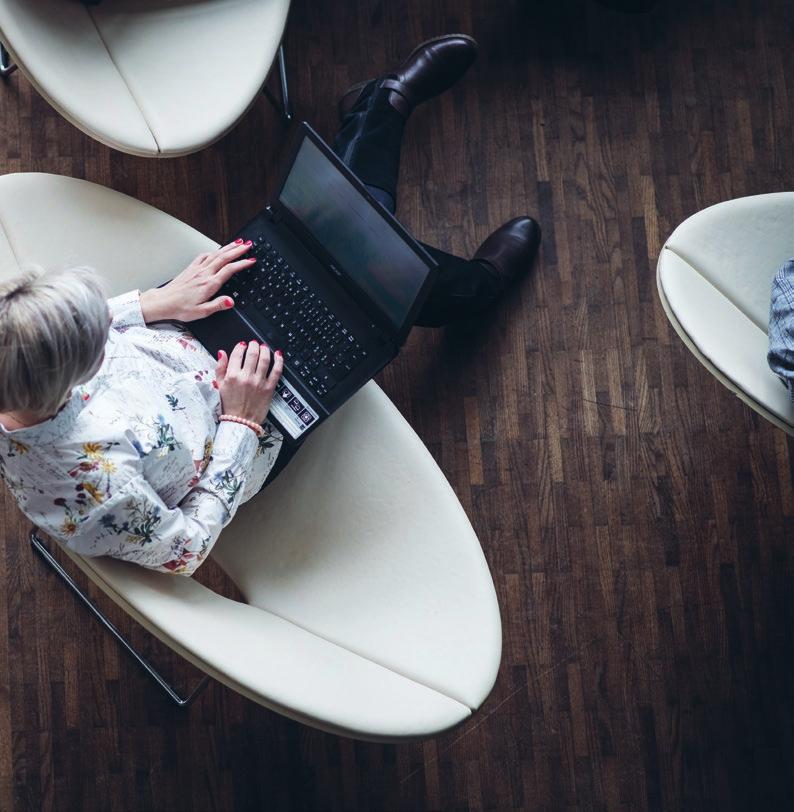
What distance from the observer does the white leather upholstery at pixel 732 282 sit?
137cm

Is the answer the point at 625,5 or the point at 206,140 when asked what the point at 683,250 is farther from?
the point at 206,140

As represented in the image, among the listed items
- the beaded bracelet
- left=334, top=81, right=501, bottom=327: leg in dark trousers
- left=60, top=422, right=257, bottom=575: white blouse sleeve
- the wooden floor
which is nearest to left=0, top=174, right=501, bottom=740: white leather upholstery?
left=60, top=422, right=257, bottom=575: white blouse sleeve

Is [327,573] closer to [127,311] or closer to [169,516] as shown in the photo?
[169,516]

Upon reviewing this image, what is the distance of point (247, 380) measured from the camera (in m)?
1.31

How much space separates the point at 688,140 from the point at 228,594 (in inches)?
59.0

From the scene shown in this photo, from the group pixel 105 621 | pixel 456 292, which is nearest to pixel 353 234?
pixel 456 292

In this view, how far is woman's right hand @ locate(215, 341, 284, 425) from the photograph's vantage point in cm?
130

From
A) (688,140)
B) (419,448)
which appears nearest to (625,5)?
(688,140)

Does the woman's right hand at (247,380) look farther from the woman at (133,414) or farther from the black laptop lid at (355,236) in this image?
the black laptop lid at (355,236)

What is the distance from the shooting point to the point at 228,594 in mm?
1779

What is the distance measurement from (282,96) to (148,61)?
0.39m

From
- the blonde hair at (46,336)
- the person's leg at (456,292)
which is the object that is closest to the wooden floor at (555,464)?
the person's leg at (456,292)

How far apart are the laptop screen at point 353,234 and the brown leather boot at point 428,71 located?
47 centimetres

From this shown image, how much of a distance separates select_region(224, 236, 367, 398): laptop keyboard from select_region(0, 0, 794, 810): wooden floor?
50 cm
